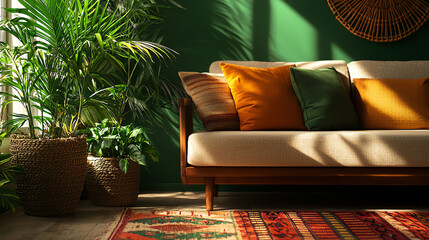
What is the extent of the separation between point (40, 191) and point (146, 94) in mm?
1212

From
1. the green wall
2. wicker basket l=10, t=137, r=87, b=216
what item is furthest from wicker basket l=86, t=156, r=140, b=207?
the green wall

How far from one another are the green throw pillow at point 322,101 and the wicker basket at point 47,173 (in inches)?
54.6

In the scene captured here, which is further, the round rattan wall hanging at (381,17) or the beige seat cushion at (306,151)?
the round rattan wall hanging at (381,17)

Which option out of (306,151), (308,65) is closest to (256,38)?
(308,65)

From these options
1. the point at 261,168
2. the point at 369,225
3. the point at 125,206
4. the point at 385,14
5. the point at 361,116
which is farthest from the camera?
the point at 385,14

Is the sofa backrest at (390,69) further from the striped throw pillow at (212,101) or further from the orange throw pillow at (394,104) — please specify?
the striped throw pillow at (212,101)

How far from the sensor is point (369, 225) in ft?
7.14

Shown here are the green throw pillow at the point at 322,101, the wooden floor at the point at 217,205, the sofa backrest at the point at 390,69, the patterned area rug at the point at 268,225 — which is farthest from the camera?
the sofa backrest at the point at 390,69

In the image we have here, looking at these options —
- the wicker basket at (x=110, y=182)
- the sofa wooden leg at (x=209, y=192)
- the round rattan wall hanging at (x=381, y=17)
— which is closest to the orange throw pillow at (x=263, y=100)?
the sofa wooden leg at (x=209, y=192)

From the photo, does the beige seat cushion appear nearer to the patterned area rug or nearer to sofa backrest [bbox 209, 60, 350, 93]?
the patterned area rug

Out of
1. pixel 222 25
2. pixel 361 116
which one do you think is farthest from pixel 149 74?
pixel 361 116

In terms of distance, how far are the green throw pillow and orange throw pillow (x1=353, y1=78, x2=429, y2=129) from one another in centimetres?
12

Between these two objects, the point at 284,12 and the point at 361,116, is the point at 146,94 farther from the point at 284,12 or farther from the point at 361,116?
the point at 361,116

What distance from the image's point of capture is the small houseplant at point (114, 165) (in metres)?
2.60
